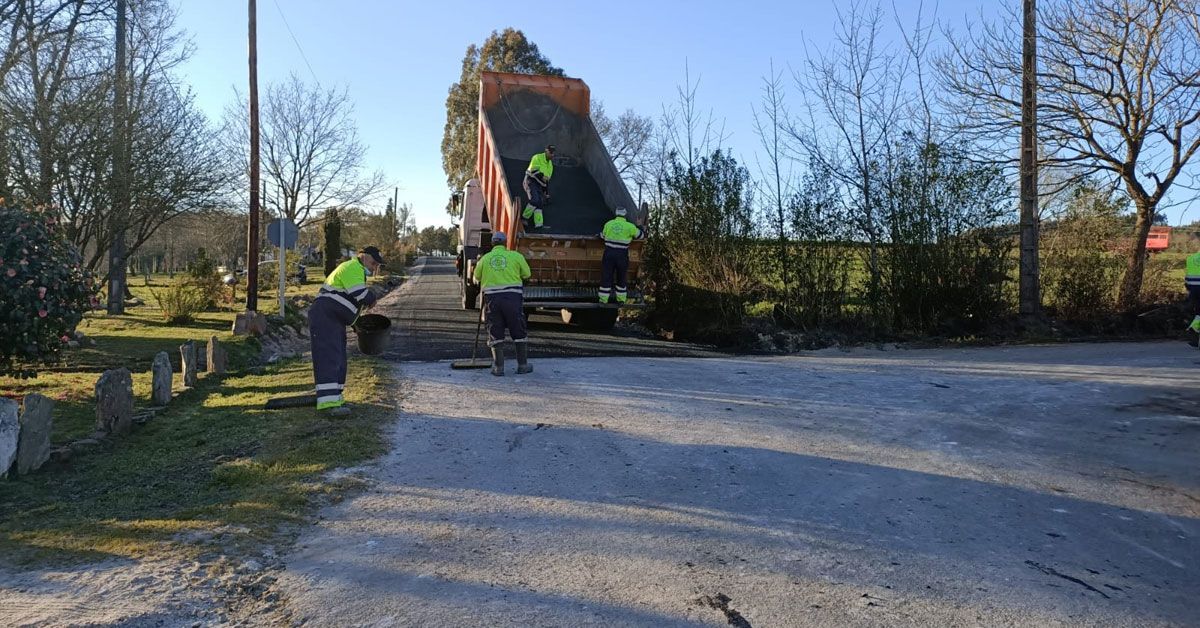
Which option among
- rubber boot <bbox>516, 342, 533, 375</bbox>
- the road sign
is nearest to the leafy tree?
the road sign

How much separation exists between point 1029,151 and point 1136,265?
3.10 metres

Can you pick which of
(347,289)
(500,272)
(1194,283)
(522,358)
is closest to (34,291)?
(347,289)

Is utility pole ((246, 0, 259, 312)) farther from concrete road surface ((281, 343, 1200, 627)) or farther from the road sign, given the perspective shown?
concrete road surface ((281, 343, 1200, 627))

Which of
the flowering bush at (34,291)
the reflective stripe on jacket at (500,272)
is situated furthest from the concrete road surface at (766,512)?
the flowering bush at (34,291)

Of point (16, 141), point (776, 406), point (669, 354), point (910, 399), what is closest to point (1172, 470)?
point (910, 399)

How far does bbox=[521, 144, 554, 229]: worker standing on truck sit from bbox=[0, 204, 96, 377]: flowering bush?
20.1 ft

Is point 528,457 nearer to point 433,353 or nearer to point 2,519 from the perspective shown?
point 2,519

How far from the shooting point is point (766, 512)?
4.47 metres

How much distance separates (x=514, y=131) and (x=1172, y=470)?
11.9 metres

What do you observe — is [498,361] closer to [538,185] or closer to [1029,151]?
[538,185]

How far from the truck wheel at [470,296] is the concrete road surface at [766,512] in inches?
327

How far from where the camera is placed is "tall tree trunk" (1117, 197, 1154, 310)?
13906 mm

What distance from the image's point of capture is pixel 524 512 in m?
4.41

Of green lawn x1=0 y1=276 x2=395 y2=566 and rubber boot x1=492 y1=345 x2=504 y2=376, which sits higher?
rubber boot x1=492 y1=345 x2=504 y2=376
